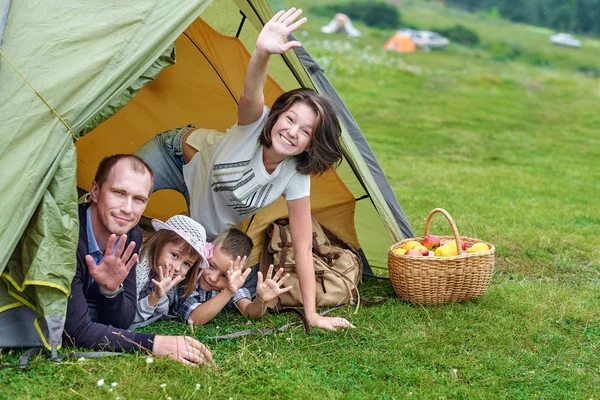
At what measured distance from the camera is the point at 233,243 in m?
3.86

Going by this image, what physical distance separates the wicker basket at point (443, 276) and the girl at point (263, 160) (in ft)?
1.75

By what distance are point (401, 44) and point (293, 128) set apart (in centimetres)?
2039

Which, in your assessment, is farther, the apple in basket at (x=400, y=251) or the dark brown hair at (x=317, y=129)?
the apple in basket at (x=400, y=251)

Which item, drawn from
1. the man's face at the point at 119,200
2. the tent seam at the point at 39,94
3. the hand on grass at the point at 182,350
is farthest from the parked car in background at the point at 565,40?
the tent seam at the point at 39,94

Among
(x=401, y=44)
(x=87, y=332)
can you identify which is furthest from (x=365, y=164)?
(x=401, y=44)

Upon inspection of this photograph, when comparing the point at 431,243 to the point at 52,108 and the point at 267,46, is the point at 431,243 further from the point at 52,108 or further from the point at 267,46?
the point at 52,108

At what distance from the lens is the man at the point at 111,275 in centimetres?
305

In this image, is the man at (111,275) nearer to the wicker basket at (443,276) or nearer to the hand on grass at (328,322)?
the hand on grass at (328,322)

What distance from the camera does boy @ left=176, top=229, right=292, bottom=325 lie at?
3.63 metres

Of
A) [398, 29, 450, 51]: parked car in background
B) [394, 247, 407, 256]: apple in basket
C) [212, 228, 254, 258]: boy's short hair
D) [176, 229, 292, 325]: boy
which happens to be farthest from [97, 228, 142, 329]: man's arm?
[398, 29, 450, 51]: parked car in background

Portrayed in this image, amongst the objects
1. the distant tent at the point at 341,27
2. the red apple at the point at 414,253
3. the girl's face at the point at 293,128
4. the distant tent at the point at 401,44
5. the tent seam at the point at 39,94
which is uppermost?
the tent seam at the point at 39,94

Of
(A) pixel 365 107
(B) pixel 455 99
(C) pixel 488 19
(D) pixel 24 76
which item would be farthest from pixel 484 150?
(C) pixel 488 19

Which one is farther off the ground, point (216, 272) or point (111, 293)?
point (111, 293)

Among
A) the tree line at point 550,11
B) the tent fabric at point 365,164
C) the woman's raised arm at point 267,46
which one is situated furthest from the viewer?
the tree line at point 550,11
